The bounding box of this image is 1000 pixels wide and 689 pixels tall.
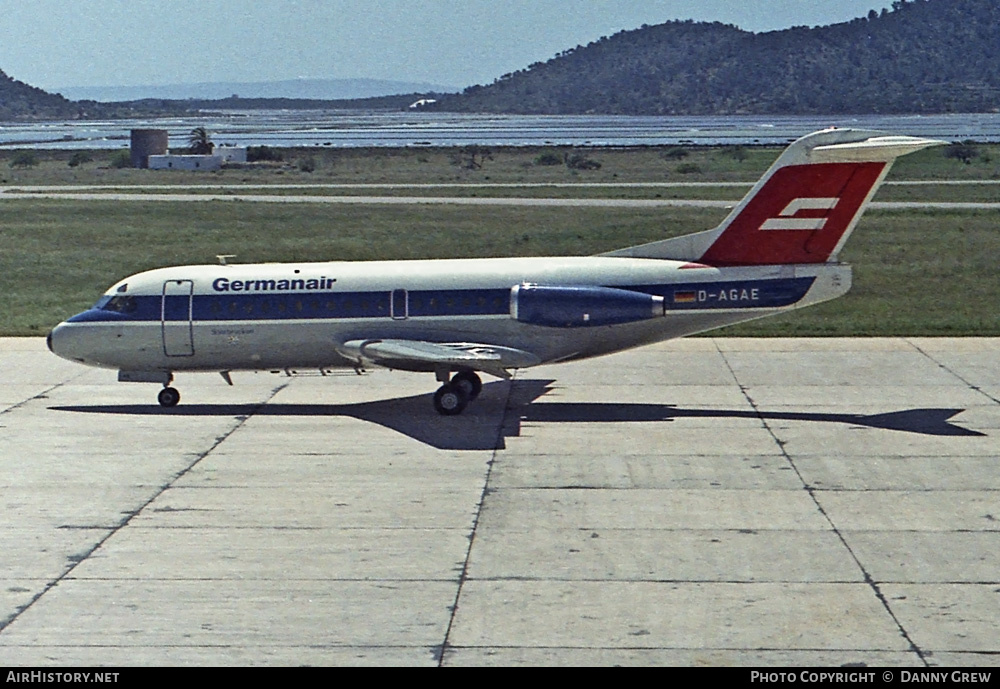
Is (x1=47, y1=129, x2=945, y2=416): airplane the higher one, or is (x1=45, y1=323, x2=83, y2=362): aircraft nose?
(x1=47, y1=129, x2=945, y2=416): airplane

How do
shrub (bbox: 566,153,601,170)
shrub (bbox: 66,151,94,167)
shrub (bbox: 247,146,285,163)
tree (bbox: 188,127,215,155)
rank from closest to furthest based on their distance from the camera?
1. shrub (bbox: 566,153,601,170)
2. shrub (bbox: 66,151,94,167)
3. tree (bbox: 188,127,215,155)
4. shrub (bbox: 247,146,285,163)

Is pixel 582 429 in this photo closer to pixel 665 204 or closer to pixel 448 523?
pixel 448 523

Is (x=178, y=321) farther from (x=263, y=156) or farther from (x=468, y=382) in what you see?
(x=263, y=156)

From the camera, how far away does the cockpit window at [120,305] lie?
2530 centimetres

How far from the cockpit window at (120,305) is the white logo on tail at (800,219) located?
438 inches

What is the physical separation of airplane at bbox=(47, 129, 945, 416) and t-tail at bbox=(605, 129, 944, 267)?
24mm

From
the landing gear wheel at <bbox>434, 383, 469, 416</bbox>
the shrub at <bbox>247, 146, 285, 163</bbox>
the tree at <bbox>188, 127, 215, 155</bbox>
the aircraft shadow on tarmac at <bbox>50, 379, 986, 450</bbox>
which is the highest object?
the tree at <bbox>188, 127, 215, 155</bbox>

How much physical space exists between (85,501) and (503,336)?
7.98 meters

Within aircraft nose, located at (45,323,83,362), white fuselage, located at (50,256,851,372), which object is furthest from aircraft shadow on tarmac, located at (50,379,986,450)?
aircraft nose, located at (45,323,83,362)

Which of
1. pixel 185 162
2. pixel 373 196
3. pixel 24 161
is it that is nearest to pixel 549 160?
pixel 185 162

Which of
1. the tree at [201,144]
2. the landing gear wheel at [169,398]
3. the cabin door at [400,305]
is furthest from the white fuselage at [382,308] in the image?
the tree at [201,144]

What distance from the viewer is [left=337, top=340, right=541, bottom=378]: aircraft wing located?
923 inches

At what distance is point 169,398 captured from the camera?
25312 millimetres

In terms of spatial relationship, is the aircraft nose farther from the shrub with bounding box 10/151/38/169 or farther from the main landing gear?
the shrub with bounding box 10/151/38/169
